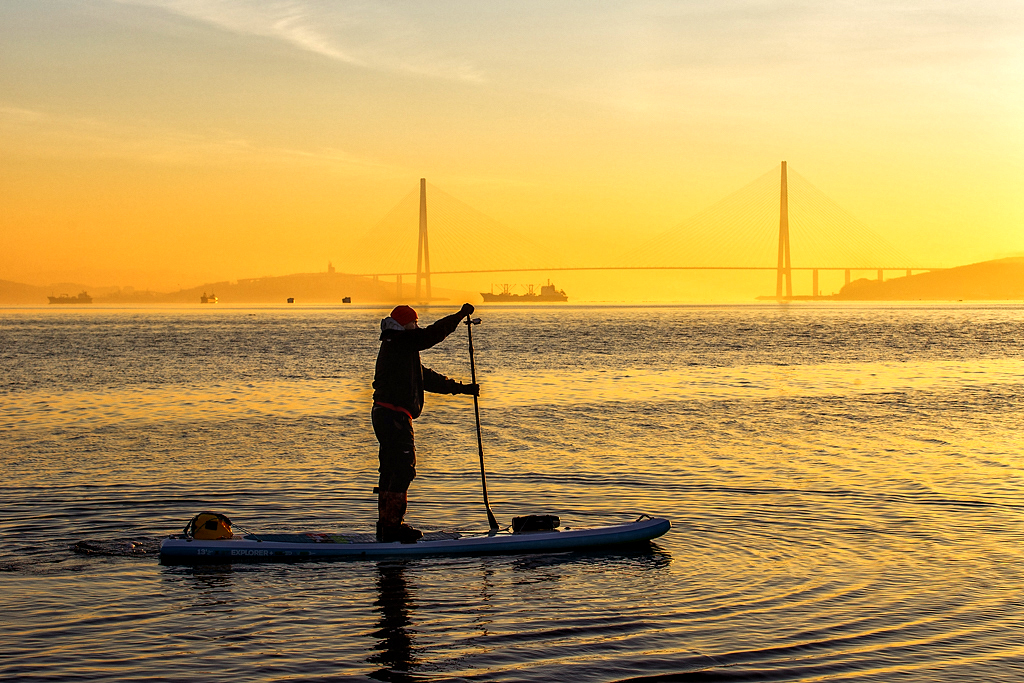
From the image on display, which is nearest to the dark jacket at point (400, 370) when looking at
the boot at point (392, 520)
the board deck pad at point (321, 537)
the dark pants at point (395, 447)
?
the dark pants at point (395, 447)

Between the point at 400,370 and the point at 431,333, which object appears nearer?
the point at 431,333

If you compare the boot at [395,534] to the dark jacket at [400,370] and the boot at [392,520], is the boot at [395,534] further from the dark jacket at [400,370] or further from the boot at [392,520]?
the dark jacket at [400,370]

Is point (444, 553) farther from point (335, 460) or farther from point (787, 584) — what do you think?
point (335, 460)

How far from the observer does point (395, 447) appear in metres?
10.4

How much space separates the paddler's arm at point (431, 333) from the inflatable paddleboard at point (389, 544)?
2.05 m

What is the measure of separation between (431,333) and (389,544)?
2.21 m

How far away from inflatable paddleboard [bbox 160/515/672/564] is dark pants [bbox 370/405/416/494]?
2.11 ft

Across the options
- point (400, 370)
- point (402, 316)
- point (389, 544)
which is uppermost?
point (402, 316)

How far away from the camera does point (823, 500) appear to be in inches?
527

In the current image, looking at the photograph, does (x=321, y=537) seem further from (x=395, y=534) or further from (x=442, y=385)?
(x=442, y=385)

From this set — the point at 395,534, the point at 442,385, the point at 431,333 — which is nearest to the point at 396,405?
the point at 442,385

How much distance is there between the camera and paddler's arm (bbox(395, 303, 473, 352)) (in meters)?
9.98

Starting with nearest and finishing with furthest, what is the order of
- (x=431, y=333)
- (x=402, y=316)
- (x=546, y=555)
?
(x=431, y=333), (x=402, y=316), (x=546, y=555)

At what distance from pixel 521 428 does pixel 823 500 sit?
9702mm
